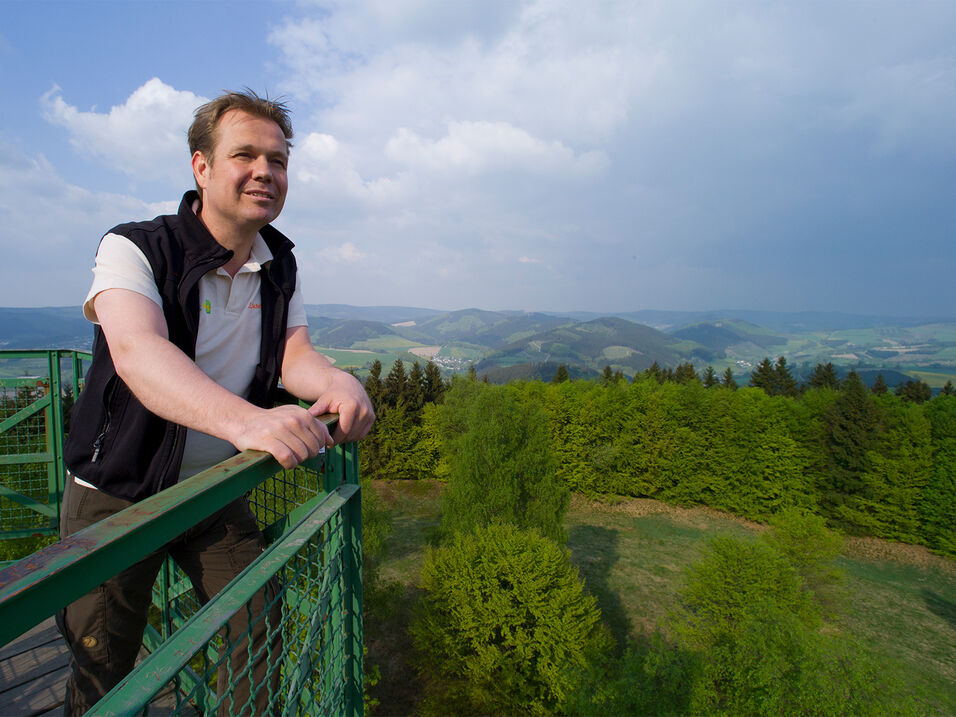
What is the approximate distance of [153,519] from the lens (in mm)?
1003

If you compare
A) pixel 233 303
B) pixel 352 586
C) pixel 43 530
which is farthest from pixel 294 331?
pixel 43 530

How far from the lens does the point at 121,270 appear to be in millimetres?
1646

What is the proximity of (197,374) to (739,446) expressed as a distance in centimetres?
4434

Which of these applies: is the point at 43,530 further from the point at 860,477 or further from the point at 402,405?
the point at 860,477

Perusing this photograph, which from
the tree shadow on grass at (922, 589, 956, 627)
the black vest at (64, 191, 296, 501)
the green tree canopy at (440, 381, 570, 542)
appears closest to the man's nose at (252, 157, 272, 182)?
the black vest at (64, 191, 296, 501)

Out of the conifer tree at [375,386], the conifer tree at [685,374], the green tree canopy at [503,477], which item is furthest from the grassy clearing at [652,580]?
the conifer tree at [685,374]

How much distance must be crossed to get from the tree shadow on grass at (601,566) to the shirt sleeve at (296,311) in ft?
78.8

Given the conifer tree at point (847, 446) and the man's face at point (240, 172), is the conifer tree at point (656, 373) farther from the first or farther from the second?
the man's face at point (240, 172)

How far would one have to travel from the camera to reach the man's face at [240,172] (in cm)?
197

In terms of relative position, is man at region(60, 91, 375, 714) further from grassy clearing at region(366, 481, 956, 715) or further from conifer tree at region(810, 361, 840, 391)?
conifer tree at region(810, 361, 840, 391)

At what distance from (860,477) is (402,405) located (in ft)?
113

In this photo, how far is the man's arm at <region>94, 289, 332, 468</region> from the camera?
1.48 metres

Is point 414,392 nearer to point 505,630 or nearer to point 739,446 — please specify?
point 739,446

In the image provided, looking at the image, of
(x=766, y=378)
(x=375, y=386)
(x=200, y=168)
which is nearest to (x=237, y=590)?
(x=200, y=168)
